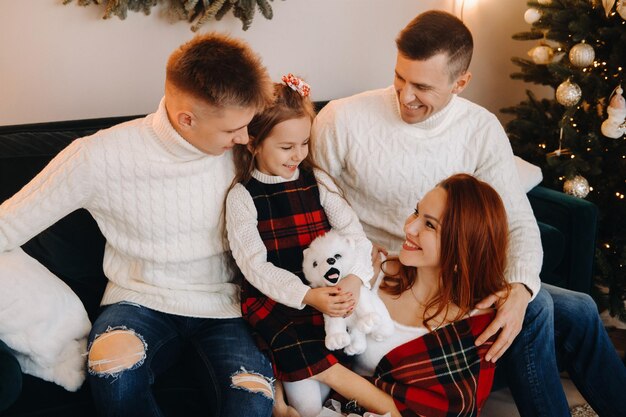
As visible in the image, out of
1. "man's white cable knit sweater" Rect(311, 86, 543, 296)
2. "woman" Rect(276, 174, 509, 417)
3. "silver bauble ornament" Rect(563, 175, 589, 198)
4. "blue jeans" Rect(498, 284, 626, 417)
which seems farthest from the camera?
"silver bauble ornament" Rect(563, 175, 589, 198)

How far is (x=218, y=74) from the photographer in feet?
5.59

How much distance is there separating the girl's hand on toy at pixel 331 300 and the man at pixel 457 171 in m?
0.37

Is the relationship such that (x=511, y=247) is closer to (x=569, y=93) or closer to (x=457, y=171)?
(x=457, y=171)

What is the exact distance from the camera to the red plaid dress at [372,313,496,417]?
1.77 m

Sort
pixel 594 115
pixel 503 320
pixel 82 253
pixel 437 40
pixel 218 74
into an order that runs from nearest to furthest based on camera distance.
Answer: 1. pixel 218 74
2. pixel 503 320
3. pixel 437 40
4. pixel 82 253
5. pixel 594 115

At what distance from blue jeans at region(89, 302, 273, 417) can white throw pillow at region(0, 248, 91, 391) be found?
78mm

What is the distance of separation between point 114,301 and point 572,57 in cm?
198

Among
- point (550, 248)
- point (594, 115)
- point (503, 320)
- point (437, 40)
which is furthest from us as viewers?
point (594, 115)

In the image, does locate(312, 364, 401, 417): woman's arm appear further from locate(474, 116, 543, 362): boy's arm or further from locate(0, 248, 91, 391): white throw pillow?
locate(0, 248, 91, 391): white throw pillow

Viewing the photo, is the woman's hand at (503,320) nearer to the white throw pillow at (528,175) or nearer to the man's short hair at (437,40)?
the man's short hair at (437,40)

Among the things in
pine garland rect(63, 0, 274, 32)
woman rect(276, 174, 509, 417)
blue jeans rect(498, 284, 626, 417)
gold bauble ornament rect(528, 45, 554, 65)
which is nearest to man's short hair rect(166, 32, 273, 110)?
woman rect(276, 174, 509, 417)

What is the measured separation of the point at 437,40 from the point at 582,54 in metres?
1.04

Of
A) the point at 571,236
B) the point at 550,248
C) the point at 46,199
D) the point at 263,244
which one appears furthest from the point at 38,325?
the point at 571,236

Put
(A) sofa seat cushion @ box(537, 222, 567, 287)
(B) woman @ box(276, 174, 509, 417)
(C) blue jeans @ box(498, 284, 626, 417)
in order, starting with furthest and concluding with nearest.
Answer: (A) sofa seat cushion @ box(537, 222, 567, 287)
(C) blue jeans @ box(498, 284, 626, 417)
(B) woman @ box(276, 174, 509, 417)
